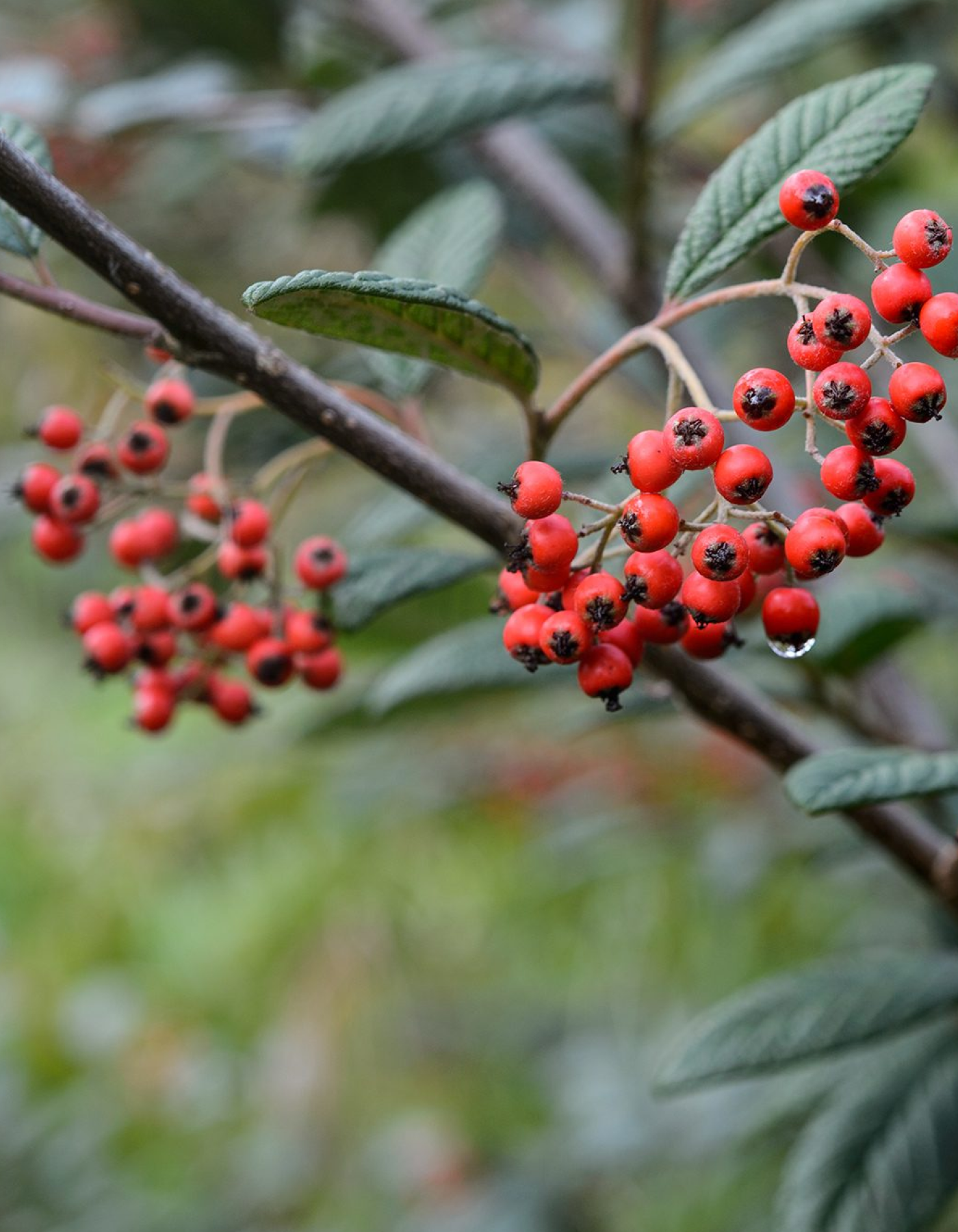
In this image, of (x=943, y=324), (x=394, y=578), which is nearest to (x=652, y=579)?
(x=943, y=324)

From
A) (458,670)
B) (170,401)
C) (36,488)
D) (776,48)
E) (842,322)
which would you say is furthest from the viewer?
(776,48)

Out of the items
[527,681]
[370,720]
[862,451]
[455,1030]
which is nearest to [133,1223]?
[455,1030]

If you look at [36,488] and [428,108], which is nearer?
[36,488]

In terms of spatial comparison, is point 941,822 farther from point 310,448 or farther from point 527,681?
point 310,448

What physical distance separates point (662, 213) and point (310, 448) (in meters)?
2.16

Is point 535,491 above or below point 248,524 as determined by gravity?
→ above

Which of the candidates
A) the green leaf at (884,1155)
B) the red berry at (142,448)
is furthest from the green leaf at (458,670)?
the green leaf at (884,1155)

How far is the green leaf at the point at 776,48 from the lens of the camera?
1.79 metres

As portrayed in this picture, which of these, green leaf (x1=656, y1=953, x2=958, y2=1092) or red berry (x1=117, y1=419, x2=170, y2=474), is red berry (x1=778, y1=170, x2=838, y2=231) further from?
green leaf (x1=656, y1=953, x2=958, y2=1092)

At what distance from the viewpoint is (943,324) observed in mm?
961

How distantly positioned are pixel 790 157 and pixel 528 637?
1.78 feet

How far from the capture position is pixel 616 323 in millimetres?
2818

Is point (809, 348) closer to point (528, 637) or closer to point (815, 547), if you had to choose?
point (815, 547)

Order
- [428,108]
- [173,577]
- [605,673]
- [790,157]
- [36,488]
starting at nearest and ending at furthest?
[605,673] → [790,157] → [36,488] → [173,577] → [428,108]
